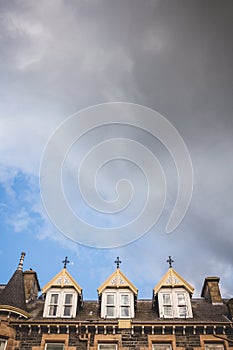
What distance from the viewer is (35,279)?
2222 centimetres

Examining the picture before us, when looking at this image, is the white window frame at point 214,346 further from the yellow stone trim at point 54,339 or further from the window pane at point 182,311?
the yellow stone trim at point 54,339

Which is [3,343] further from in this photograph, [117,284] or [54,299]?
[117,284]

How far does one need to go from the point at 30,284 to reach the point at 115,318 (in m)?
7.19

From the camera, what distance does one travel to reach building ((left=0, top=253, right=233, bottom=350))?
52.5ft

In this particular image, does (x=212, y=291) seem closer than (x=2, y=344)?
No

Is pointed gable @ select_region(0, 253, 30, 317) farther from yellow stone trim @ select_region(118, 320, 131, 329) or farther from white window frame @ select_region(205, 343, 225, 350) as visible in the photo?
white window frame @ select_region(205, 343, 225, 350)

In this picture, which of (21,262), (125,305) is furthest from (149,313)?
(21,262)

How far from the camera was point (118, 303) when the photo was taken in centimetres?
1792

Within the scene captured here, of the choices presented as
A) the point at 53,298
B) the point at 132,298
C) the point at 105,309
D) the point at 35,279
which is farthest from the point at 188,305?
the point at 35,279

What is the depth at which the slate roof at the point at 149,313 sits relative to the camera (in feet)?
55.2

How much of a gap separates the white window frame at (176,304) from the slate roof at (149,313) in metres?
0.41

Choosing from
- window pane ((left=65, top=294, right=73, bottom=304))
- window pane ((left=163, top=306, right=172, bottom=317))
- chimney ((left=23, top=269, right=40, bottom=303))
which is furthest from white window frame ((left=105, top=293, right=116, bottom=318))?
chimney ((left=23, top=269, right=40, bottom=303))

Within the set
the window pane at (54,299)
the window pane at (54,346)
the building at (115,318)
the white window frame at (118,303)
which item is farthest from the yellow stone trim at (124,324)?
the window pane at (54,299)

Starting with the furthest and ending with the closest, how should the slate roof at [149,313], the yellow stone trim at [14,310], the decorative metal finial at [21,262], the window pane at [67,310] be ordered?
the decorative metal finial at [21,262] → the window pane at [67,310] → the slate roof at [149,313] → the yellow stone trim at [14,310]
